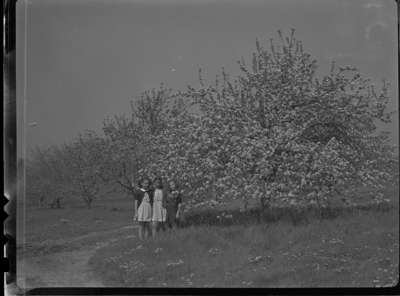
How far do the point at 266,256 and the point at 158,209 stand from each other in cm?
63

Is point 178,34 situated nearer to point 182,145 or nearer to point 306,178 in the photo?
point 182,145

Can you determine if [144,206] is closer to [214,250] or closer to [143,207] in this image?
[143,207]

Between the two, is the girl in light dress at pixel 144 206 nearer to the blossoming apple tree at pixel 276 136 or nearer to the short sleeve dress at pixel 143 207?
the short sleeve dress at pixel 143 207

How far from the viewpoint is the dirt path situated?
126 inches

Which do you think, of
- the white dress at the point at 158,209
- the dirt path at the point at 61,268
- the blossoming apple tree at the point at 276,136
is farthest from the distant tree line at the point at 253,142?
the dirt path at the point at 61,268

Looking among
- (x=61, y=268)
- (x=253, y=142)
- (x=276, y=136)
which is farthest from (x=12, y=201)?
(x=276, y=136)

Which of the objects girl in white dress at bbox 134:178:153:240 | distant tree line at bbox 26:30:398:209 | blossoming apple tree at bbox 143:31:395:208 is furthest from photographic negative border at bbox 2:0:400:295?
blossoming apple tree at bbox 143:31:395:208

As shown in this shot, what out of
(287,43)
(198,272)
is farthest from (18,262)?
(287,43)

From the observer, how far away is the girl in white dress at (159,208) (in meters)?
3.27

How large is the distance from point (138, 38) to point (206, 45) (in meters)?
0.37

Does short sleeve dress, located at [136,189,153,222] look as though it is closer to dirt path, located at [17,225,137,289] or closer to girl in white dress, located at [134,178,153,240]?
girl in white dress, located at [134,178,153,240]

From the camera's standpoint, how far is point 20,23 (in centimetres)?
319

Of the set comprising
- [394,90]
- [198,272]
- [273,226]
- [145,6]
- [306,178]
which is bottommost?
[198,272]

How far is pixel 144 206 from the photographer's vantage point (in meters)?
3.29
